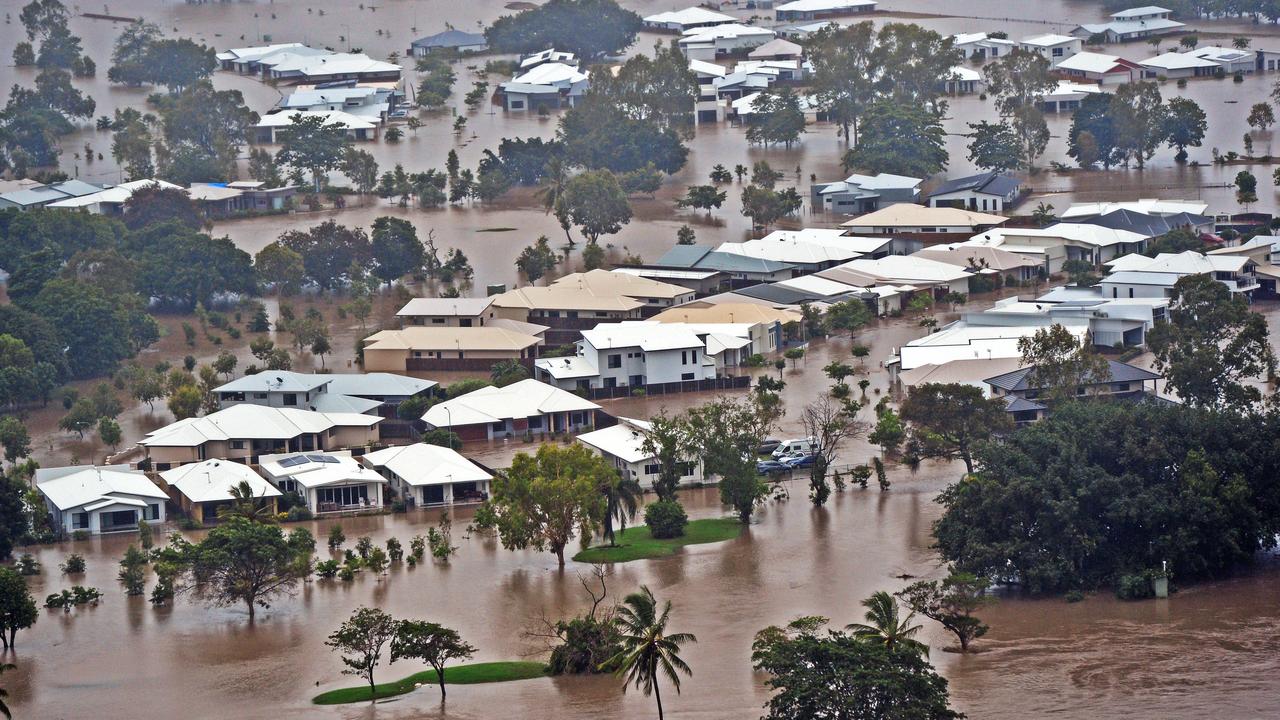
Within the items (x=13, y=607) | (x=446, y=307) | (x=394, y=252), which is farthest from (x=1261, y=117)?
(x=13, y=607)

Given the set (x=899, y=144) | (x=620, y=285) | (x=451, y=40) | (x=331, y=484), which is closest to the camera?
(x=331, y=484)

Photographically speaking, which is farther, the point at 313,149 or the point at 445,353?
the point at 313,149

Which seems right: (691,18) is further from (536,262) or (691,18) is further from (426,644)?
(426,644)

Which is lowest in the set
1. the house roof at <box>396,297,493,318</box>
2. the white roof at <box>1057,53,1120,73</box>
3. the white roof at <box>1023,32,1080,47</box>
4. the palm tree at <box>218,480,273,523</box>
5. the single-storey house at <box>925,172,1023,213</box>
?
the palm tree at <box>218,480,273,523</box>

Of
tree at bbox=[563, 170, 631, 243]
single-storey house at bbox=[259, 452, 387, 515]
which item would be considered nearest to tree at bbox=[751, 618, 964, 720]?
single-storey house at bbox=[259, 452, 387, 515]

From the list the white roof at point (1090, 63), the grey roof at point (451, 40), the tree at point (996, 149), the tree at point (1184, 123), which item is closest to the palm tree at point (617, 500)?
the tree at point (996, 149)

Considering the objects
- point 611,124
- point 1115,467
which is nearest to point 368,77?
point 611,124

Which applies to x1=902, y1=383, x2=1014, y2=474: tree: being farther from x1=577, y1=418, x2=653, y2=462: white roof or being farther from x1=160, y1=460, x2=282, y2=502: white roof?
x1=160, y1=460, x2=282, y2=502: white roof

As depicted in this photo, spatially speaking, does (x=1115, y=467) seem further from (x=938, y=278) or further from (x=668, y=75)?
(x=668, y=75)
